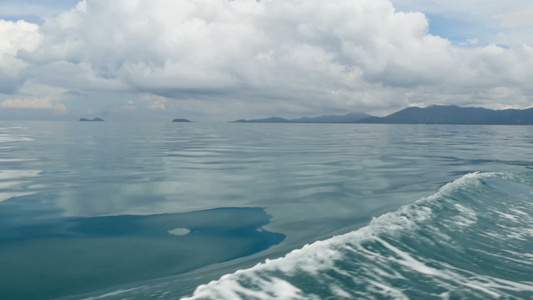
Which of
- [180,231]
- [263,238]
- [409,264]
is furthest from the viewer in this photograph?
[180,231]

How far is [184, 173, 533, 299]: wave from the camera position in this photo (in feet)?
17.7

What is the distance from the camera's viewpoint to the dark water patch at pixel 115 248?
5.78 metres

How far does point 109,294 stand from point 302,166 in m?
14.8

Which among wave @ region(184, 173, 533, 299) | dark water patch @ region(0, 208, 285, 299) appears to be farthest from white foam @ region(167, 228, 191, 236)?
wave @ region(184, 173, 533, 299)

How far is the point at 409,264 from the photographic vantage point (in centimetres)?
632

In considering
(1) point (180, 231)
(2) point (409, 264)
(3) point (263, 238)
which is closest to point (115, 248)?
(1) point (180, 231)

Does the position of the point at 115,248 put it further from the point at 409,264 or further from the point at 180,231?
the point at 409,264

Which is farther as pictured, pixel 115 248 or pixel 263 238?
pixel 263 238

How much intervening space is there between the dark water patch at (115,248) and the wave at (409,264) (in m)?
1.30

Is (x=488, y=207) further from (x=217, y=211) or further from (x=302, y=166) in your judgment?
(x=302, y=166)

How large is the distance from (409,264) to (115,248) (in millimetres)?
5144

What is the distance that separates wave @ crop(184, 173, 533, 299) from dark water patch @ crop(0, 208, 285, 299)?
1.30 m

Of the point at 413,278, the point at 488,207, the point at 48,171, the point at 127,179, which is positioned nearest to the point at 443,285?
the point at 413,278

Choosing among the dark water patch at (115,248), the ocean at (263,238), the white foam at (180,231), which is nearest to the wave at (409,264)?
the ocean at (263,238)
